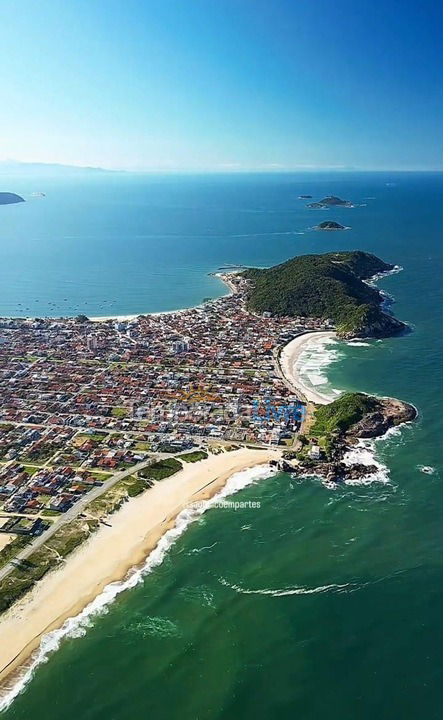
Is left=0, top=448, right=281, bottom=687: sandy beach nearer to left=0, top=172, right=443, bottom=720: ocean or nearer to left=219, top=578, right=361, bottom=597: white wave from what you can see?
left=0, top=172, right=443, bottom=720: ocean

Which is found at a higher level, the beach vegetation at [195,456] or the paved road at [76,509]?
the beach vegetation at [195,456]

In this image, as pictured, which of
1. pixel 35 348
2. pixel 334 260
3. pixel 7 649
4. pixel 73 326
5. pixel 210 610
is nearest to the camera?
pixel 7 649

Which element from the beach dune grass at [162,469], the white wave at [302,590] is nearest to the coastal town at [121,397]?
the beach dune grass at [162,469]

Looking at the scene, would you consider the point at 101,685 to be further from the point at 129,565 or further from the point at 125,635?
the point at 129,565

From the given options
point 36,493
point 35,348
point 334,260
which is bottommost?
point 36,493

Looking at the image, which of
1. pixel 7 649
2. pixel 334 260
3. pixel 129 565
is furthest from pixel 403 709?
pixel 334 260

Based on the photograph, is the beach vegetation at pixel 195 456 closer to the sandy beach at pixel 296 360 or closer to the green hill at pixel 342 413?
the green hill at pixel 342 413

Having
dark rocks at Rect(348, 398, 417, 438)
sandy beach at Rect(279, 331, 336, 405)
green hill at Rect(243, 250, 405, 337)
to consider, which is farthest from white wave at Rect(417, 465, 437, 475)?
green hill at Rect(243, 250, 405, 337)

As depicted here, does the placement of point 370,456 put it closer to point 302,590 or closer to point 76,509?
point 302,590
